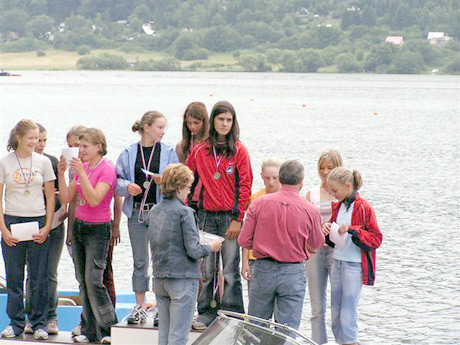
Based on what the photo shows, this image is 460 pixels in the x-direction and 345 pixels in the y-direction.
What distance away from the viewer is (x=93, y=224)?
706 centimetres

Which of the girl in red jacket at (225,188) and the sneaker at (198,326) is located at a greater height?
the girl in red jacket at (225,188)

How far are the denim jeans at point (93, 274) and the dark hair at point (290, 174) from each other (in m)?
1.58

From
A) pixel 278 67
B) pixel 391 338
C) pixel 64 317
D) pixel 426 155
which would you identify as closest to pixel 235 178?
pixel 64 317

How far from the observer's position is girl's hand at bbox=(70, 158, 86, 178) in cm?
693

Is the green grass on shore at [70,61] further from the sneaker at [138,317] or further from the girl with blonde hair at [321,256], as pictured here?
the sneaker at [138,317]

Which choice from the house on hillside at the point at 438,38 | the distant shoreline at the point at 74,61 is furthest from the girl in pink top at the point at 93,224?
the distant shoreline at the point at 74,61

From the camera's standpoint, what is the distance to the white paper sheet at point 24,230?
7.09 metres

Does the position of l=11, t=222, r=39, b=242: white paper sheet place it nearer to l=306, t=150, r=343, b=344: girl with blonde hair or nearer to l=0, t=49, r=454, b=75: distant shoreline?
l=306, t=150, r=343, b=344: girl with blonde hair

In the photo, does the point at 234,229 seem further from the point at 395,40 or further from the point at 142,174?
the point at 395,40

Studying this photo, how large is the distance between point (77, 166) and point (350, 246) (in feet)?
7.32

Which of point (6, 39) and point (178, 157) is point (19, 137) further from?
point (6, 39)

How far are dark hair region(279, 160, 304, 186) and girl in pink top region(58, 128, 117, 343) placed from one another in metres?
1.52

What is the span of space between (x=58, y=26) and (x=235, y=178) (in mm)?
162938

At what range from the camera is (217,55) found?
154 metres
